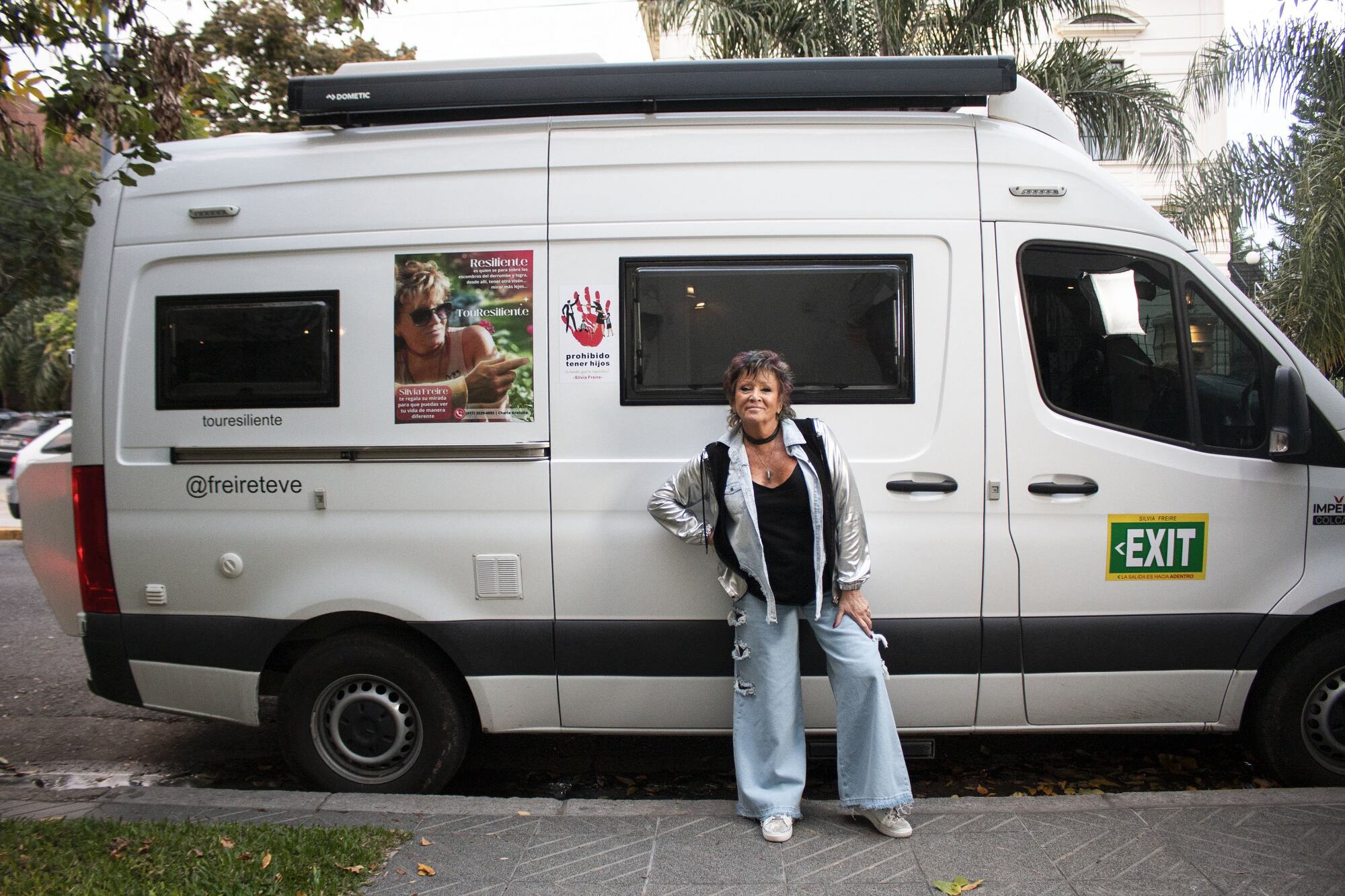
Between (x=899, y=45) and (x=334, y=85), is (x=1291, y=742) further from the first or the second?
(x=899, y=45)

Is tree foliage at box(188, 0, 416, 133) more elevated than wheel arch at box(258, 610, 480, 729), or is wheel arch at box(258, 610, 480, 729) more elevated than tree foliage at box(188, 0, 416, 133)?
tree foliage at box(188, 0, 416, 133)

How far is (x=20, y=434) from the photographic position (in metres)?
22.1

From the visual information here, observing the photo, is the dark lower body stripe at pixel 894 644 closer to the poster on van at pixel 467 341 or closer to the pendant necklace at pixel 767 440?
the pendant necklace at pixel 767 440

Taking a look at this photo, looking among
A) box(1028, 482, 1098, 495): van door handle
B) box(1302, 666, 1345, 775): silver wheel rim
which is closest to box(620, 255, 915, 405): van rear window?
box(1028, 482, 1098, 495): van door handle

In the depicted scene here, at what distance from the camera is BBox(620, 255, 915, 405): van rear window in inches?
159

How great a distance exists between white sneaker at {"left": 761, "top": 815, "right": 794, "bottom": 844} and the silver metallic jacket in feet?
2.38

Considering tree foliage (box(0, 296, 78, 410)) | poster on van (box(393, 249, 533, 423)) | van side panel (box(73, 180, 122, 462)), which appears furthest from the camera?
tree foliage (box(0, 296, 78, 410))

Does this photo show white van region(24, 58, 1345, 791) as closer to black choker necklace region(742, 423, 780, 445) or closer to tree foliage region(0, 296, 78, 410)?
black choker necklace region(742, 423, 780, 445)

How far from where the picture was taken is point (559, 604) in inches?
162

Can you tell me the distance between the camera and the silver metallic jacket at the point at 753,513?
145 inches

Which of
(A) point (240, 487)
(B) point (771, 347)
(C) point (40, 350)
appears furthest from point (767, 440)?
(C) point (40, 350)

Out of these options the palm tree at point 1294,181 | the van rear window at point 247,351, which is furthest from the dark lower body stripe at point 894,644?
the palm tree at point 1294,181

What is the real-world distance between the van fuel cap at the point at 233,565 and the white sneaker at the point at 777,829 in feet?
7.57

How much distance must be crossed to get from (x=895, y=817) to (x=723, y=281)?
2100 millimetres
